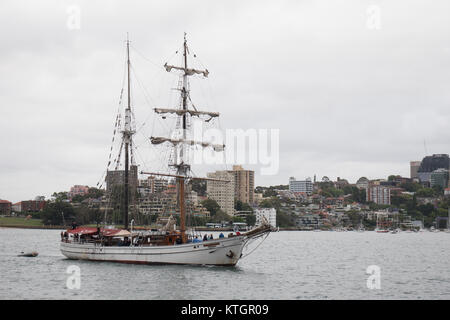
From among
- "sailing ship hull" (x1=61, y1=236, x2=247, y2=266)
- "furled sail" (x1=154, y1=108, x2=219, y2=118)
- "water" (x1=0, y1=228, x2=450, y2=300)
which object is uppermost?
A: "furled sail" (x1=154, y1=108, x2=219, y2=118)

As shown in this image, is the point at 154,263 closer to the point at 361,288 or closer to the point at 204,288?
the point at 204,288

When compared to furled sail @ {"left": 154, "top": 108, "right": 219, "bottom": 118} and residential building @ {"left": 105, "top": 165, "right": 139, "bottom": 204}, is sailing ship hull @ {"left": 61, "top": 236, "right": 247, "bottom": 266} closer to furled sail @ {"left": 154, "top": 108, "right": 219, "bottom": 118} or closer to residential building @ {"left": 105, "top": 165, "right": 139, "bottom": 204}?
residential building @ {"left": 105, "top": 165, "right": 139, "bottom": 204}

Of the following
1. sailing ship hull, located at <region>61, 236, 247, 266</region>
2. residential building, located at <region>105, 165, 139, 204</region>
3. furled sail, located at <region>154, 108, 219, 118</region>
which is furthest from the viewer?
residential building, located at <region>105, 165, 139, 204</region>

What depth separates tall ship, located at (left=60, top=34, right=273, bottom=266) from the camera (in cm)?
5422

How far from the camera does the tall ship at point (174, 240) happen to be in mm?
54219

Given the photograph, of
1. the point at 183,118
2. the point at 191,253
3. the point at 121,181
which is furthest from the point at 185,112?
the point at 121,181

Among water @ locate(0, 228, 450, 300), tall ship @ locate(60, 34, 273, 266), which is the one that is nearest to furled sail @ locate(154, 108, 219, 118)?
tall ship @ locate(60, 34, 273, 266)

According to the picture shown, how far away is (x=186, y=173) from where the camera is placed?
61031mm

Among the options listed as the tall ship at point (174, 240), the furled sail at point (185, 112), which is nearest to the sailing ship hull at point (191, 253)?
the tall ship at point (174, 240)

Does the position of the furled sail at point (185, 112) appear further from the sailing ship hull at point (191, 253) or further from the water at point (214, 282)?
the water at point (214, 282)

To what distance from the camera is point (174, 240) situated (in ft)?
186

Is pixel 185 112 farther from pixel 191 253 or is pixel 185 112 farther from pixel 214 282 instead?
pixel 214 282
